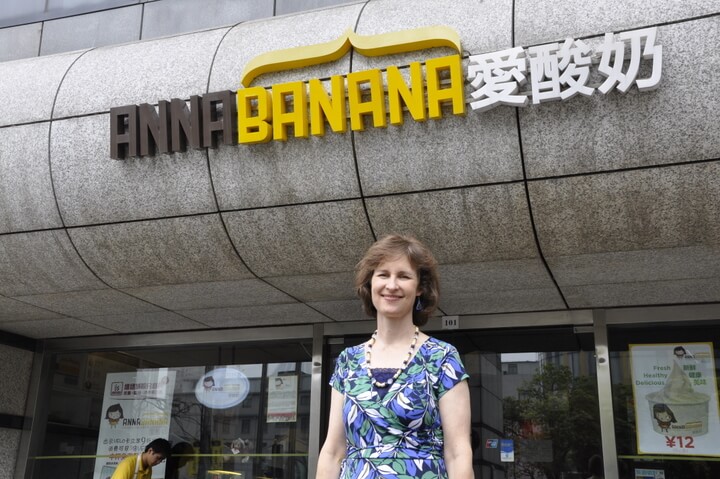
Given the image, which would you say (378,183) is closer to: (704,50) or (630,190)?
(630,190)

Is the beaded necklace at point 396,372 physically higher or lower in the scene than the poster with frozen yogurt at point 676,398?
lower

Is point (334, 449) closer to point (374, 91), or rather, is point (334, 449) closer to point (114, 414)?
point (374, 91)

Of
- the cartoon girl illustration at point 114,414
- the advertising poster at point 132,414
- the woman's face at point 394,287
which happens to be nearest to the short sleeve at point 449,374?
the woman's face at point 394,287

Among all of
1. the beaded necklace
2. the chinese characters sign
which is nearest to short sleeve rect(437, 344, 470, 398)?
the beaded necklace

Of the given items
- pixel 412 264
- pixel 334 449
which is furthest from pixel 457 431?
pixel 412 264

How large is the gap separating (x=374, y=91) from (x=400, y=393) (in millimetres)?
3273

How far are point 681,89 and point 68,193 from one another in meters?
4.62

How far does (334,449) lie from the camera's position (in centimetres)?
258

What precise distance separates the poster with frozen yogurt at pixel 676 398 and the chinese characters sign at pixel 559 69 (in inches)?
111

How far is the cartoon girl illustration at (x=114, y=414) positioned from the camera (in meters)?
8.26

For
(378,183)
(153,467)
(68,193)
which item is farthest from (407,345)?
(153,467)

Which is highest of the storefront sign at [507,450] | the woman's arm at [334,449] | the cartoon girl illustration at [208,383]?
the cartoon girl illustration at [208,383]

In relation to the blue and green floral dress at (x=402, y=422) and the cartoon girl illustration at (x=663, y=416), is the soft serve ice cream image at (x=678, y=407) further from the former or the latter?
the blue and green floral dress at (x=402, y=422)

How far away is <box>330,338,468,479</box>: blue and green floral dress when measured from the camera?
237 cm
